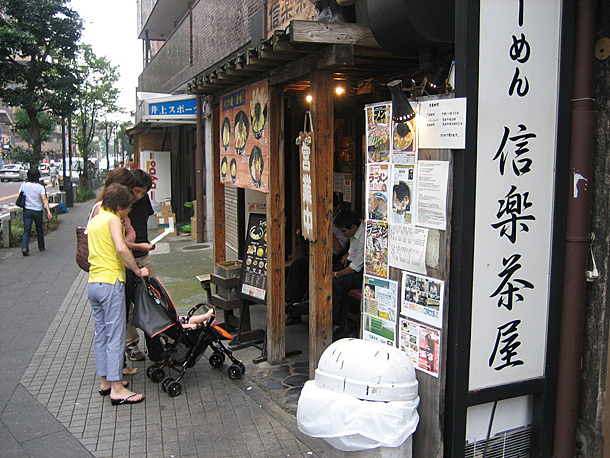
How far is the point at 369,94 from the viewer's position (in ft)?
22.3

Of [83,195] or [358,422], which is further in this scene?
[83,195]

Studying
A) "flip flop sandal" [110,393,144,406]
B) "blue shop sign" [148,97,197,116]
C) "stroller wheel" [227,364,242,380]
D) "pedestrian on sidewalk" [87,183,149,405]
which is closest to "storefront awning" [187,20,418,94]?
"pedestrian on sidewalk" [87,183,149,405]

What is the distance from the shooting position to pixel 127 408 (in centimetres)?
505

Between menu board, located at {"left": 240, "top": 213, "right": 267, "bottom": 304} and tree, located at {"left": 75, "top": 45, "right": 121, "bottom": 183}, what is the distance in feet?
86.4

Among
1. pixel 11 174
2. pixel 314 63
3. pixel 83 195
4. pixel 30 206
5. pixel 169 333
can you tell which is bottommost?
pixel 169 333

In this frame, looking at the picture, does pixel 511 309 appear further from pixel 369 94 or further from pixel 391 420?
pixel 369 94

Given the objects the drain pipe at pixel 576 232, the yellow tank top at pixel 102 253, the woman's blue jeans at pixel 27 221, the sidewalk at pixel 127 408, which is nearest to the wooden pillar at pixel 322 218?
the sidewalk at pixel 127 408

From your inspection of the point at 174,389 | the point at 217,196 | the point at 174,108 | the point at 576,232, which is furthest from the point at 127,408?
the point at 174,108

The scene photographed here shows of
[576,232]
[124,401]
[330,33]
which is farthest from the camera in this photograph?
[124,401]

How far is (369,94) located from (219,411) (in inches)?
157

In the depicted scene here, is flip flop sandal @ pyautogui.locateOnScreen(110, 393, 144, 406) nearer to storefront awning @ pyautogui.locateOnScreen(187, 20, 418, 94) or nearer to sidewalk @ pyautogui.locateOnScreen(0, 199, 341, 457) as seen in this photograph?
sidewalk @ pyautogui.locateOnScreen(0, 199, 341, 457)

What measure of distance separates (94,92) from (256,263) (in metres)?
29.1

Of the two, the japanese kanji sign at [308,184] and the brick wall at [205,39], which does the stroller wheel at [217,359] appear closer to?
the japanese kanji sign at [308,184]

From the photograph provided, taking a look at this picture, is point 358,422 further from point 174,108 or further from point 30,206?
point 30,206
